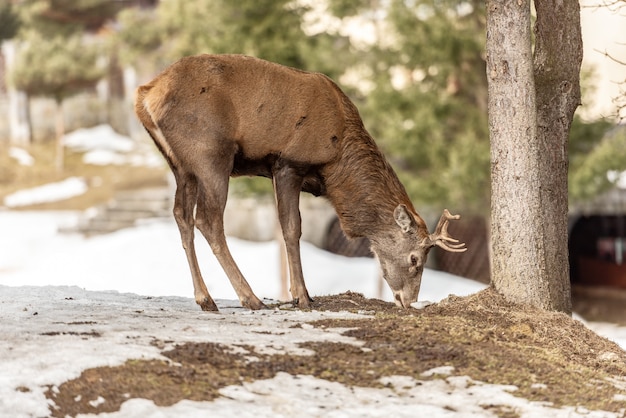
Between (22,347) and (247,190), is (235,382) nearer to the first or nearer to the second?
(22,347)

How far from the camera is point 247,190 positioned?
1523 centimetres

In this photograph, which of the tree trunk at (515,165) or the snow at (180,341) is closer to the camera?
the snow at (180,341)

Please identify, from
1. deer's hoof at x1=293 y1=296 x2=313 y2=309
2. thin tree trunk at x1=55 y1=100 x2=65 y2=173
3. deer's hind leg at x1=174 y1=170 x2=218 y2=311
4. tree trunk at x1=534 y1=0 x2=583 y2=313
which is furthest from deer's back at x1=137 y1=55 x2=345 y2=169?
thin tree trunk at x1=55 y1=100 x2=65 y2=173

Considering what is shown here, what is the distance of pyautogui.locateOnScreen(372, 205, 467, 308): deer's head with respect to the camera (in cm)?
790

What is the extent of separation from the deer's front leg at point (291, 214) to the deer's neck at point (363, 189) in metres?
0.39

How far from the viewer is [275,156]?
7.48 m

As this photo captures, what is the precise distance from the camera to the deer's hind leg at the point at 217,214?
7.13 m

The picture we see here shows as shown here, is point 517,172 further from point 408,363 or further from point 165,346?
point 165,346

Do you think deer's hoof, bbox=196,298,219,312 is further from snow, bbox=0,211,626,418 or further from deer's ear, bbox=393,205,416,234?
deer's ear, bbox=393,205,416,234

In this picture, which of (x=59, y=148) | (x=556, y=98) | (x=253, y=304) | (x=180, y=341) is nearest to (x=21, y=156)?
(x=59, y=148)

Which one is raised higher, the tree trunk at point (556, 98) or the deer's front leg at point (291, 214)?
the tree trunk at point (556, 98)

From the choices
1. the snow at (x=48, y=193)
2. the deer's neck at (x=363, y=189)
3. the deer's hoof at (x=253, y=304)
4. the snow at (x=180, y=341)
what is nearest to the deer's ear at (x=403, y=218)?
the deer's neck at (x=363, y=189)

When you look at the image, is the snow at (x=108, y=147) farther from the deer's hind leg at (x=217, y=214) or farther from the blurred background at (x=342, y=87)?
the deer's hind leg at (x=217, y=214)

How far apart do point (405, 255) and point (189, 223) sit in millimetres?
1840
